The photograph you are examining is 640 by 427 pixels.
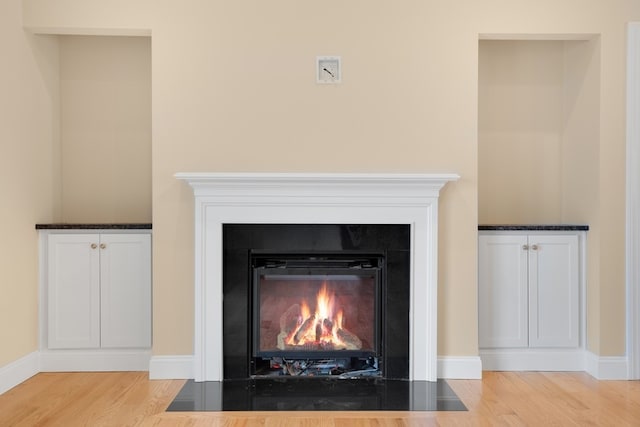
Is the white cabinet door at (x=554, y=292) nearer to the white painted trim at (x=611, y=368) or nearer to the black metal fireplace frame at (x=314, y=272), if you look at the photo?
the white painted trim at (x=611, y=368)

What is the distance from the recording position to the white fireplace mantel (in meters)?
3.55

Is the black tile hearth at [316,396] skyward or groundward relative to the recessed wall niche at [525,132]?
groundward

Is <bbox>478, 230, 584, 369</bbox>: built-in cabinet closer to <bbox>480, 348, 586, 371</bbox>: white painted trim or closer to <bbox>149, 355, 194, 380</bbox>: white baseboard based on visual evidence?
<bbox>480, 348, 586, 371</bbox>: white painted trim

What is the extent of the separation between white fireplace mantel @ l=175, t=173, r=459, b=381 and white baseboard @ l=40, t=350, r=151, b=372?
1.62 ft

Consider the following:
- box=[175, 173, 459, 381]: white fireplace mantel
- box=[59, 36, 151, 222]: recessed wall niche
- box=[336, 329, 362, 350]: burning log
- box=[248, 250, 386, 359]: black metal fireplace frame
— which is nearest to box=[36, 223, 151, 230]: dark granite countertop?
box=[59, 36, 151, 222]: recessed wall niche

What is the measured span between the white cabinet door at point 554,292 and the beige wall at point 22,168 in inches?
114

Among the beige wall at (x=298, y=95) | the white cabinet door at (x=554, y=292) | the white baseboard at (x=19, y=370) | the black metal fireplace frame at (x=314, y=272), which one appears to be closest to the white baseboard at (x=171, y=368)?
the beige wall at (x=298, y=95)

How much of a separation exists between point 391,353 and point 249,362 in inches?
30.9

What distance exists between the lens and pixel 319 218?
3580 mm

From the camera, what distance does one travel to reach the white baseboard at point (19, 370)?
136 inches

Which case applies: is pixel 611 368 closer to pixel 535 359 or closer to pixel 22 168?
pixel 535 359

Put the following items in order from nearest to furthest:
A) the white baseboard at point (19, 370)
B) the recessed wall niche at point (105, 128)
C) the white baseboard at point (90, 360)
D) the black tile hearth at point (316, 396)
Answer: the black tile hearth at point (316, 396) < the white baseboard at point (19, 370) < the white baseboard at point (90, 360) < the recessed wall niche at point (105, 128)

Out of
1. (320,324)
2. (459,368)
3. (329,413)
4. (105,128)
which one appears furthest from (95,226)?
(459,368)

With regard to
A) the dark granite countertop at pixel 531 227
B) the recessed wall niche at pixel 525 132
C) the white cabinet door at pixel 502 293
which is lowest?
the white cabinet door at pixel 502 293
